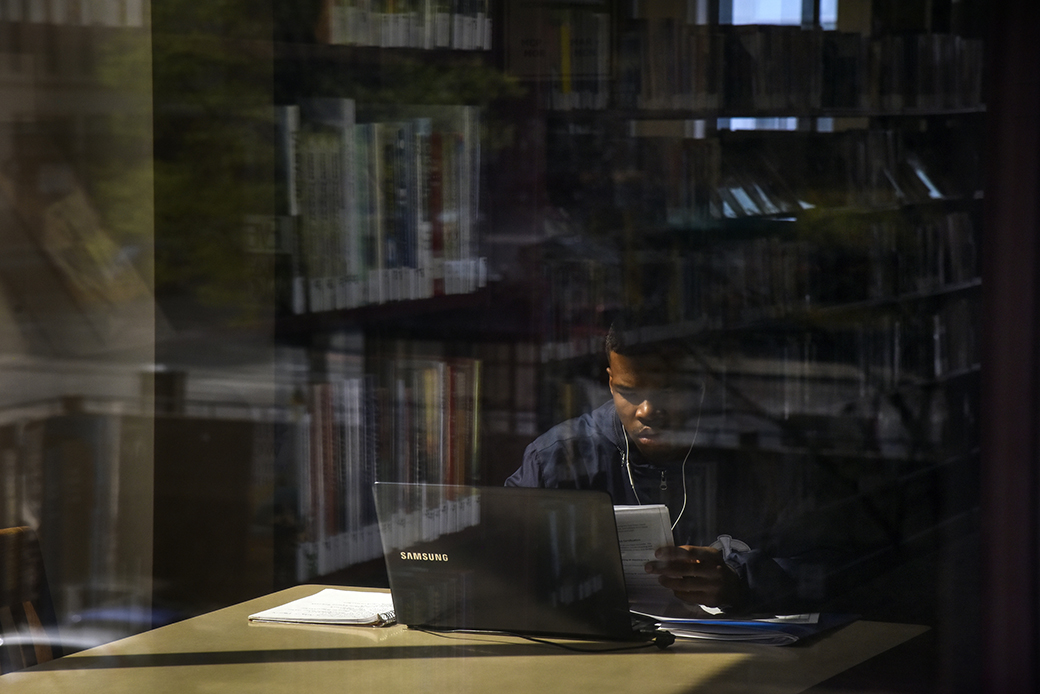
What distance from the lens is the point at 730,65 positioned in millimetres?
2465

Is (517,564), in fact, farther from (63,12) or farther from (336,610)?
(63,12)

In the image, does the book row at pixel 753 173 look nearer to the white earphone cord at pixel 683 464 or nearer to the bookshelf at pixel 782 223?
the bookshelf at pixel 782 223

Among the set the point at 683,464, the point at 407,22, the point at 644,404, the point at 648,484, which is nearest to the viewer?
the point at 644,404

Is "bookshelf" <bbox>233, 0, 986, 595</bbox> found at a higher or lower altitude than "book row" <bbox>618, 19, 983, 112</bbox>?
lower

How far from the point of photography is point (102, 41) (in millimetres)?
2145

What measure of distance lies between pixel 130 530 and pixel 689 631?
1.37m

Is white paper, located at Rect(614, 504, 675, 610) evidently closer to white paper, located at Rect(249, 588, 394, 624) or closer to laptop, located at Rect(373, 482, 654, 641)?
laptop, located at Rect(373, 482, 654, 641)

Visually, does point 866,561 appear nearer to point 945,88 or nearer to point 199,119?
point 945,88

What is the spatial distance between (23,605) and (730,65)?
1.88 metres

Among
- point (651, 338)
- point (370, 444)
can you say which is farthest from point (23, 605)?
point (651, 338)

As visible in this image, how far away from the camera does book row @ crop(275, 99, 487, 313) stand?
2.20 meters

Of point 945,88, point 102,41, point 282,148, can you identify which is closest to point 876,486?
point 945,88

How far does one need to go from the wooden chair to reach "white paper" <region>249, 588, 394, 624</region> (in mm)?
467

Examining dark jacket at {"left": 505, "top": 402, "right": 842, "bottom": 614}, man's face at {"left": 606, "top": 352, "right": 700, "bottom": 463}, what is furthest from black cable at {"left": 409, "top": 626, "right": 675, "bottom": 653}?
man's face at {"left": 606, "top": 352, "right": 700, "bottom": 463}
